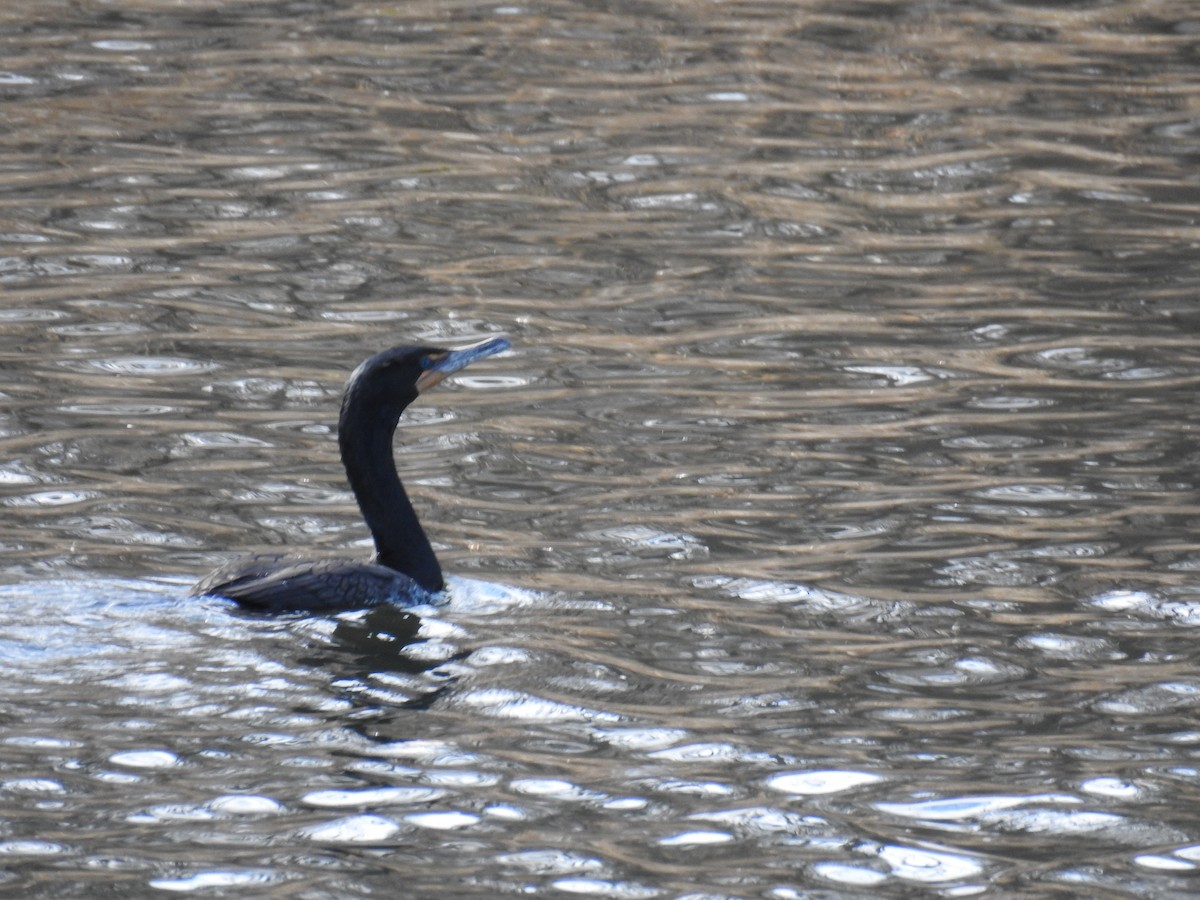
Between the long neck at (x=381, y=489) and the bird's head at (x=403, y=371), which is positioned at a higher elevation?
the bird's head at (x=403, y=371)

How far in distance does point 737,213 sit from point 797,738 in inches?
305

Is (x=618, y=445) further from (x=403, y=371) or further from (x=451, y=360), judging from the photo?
(x=403, y=371)

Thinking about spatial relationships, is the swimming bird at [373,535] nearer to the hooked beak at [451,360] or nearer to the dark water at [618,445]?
the hooked beak at [451,360]

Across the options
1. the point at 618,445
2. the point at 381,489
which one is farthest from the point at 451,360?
the point at 618,445

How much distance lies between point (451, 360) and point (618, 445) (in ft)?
5.40

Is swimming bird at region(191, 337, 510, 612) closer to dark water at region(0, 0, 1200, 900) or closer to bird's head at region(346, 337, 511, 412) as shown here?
bird's head at region(346, 337, 511, 412)

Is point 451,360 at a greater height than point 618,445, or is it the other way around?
point 451,360

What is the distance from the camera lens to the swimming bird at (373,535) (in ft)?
25.7

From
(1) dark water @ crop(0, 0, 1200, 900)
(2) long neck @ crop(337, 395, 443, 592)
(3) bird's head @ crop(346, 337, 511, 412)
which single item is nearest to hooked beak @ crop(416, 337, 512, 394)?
(3) bird's head @ crop(346, 337, 511, 412)

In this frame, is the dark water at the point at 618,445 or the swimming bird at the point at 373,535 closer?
the dark water at the point at 618,445

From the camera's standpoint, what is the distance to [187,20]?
728 inches

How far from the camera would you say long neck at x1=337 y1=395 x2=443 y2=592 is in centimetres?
839

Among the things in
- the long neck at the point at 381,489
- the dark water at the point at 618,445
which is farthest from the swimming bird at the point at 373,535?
the dark water at the point at 618,445

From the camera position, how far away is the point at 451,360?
28.7 ft
